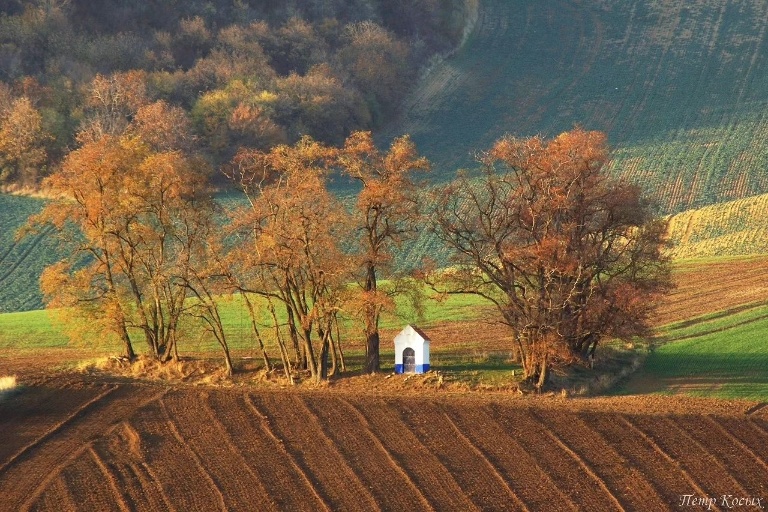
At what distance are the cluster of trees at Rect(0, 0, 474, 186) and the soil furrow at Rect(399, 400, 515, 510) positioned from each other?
4659cm

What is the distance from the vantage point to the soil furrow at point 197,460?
3309 cm

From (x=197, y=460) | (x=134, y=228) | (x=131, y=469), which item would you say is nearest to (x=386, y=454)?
(x=197, y=460)

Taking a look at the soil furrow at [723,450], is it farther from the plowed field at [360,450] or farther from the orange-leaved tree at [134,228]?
the orange-leaved tree at [134,228]

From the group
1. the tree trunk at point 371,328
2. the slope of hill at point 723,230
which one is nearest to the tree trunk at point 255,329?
the tree trunk at point 371,328

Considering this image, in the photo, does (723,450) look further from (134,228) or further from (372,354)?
(134,228)

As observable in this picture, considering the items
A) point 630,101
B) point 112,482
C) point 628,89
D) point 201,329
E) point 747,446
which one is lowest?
point 112,482

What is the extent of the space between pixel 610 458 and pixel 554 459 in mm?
1833

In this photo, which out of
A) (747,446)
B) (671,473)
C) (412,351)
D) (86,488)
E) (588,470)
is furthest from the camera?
(412,351)

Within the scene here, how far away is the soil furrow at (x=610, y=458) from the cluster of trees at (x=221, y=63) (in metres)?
49.3

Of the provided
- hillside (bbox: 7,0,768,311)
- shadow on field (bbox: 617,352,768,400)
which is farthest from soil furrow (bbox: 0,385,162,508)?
hillside (bbox: 7,0,768,311)

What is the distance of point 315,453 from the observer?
3709 cm

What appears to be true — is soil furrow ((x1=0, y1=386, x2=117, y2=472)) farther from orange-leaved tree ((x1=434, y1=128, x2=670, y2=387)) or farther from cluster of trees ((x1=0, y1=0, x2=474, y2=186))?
cluster of trees ((x1=0, y1=0, x2=474, y2=186))

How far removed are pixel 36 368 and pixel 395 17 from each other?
73159mm

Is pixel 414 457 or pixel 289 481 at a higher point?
pixel 414 457
